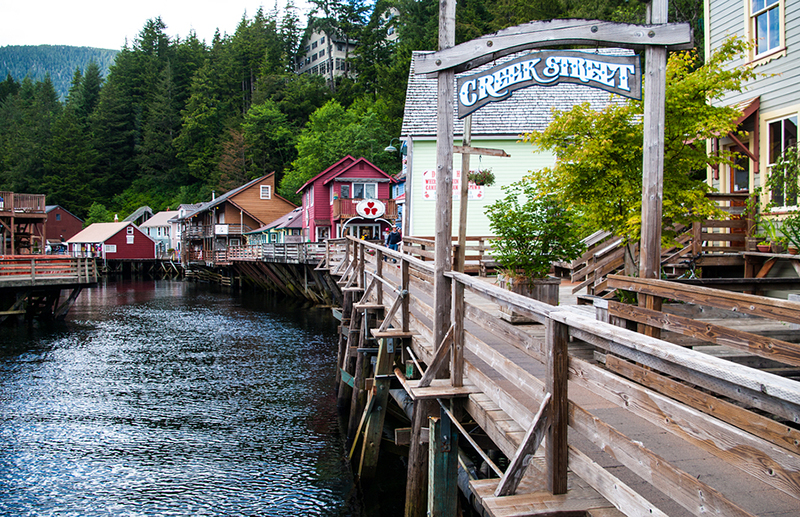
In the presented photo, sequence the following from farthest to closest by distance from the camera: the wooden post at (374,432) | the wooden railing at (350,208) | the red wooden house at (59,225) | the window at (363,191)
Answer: the red wooden house at (59,225) → the window at (363,191) → the wooden railing at (350,208) → the wooden post at (374,432)

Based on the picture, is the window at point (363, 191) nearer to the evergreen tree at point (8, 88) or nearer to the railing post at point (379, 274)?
the railing post at point (379, 274)

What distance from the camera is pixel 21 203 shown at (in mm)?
45219

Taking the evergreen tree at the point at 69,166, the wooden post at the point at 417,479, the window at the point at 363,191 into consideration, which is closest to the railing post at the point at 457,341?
the wooden post at the point at 417,479

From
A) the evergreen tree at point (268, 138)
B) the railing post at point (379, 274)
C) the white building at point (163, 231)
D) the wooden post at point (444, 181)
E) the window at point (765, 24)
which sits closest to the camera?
the wooden post at point (444, 181)

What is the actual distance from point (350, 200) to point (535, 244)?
32.2 meters

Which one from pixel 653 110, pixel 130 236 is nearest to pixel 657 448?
pixel 653 110

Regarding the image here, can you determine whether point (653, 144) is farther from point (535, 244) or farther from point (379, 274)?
point (379, 274)

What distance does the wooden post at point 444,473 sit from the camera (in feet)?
18.4

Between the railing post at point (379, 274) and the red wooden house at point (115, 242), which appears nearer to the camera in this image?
the railing post at point (379, 274)

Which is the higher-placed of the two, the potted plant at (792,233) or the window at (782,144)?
the window at (782,144)

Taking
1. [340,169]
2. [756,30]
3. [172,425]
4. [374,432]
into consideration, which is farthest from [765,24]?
[340,169]

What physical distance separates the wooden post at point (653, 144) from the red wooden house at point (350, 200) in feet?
112

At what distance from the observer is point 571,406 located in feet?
11.2

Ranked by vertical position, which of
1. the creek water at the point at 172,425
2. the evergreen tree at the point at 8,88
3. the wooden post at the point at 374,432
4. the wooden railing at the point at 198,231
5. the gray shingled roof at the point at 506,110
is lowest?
the creek water at the point at 172,425
